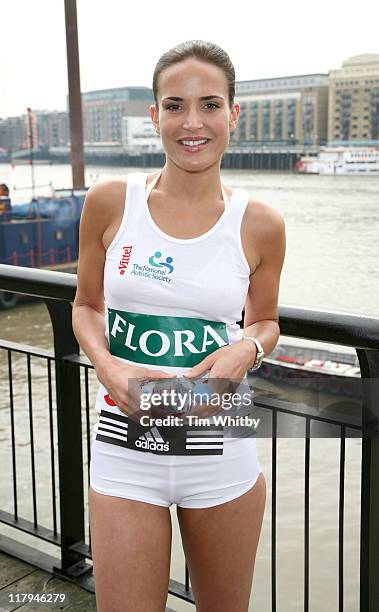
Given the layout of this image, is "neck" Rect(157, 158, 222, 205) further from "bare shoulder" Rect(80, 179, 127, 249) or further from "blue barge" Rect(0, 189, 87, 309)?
"blue barge" Rect(0, 189, 87, 309)

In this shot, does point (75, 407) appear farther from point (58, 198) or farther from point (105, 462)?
point (58, 198)

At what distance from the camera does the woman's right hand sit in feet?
3.74

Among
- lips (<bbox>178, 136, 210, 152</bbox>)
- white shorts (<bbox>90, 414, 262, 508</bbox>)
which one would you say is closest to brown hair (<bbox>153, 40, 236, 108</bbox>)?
lips (<bbox>178, 136, 210, 152</bbox>)

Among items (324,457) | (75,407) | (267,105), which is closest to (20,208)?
(267,105)

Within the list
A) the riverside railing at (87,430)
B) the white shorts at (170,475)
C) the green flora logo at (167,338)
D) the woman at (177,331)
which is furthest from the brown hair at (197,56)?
the white shorts at (170,475)

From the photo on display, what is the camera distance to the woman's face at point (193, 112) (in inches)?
45.3

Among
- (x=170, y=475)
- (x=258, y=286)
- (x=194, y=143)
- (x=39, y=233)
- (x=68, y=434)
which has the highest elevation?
(x=194, y=143)

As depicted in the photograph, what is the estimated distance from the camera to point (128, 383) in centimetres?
114

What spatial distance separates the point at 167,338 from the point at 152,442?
0.58 feet

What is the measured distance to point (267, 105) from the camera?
706 inches

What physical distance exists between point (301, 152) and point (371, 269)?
67.1ft

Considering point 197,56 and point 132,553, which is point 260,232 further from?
point 132,553

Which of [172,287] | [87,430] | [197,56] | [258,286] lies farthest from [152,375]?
[87,430]

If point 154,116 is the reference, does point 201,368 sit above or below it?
below
